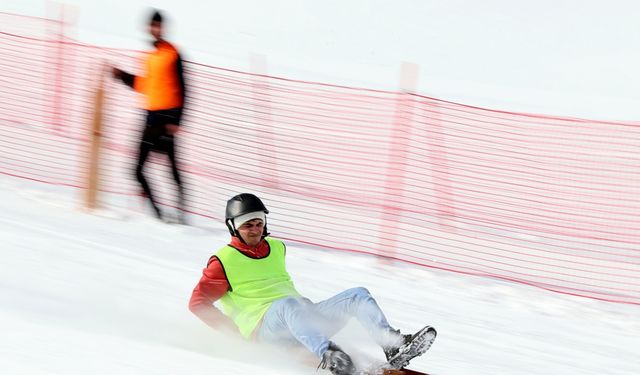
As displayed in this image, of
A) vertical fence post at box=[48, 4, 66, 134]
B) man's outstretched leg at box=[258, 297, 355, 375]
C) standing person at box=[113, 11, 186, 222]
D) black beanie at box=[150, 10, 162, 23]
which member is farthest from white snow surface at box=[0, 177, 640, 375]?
vertical fence post at box=[48, 4, 66, 134]

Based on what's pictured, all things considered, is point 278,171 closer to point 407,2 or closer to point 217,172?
point 217,172

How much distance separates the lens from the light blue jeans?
486 cm

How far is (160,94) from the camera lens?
809 centimetres

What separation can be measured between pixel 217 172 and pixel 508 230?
117 inches

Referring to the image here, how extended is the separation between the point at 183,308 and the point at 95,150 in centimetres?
271

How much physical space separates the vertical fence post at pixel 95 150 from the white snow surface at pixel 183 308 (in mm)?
128

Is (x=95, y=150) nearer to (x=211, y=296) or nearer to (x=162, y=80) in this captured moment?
(x=162, y=80)

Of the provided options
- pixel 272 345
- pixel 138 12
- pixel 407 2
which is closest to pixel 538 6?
pixel 407 2

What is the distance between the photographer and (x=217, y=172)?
10.7m

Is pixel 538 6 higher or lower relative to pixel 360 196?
higher

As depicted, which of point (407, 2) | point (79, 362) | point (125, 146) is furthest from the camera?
point (407, 2)

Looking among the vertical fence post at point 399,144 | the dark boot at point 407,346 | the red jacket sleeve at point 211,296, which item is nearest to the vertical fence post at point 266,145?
the vertical fence post at point 399,144

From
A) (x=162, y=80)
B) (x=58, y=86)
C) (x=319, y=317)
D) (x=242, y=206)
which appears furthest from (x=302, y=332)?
(x=58, y=86)

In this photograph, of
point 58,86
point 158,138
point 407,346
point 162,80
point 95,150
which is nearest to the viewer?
point 407,346
